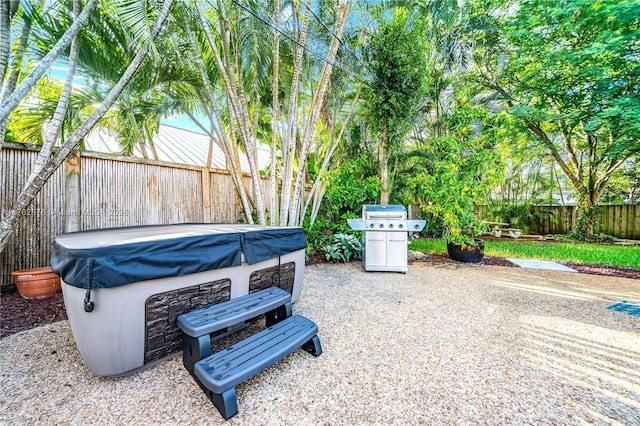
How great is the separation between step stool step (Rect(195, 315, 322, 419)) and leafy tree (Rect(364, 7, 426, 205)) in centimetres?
474

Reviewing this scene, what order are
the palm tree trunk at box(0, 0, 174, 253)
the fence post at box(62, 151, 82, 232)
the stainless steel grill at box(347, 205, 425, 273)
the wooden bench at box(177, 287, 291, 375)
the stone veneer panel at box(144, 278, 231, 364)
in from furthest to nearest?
1. the stainless steel grill at box(347, 205, 425, 273)
2. the fence post at box(62, 151, 82, 232)
3. the palm tree trunk at box(0, 0, 174, 253)
4. the stone veneer panel at box(144, 278, 231, 364)
5. the wooden bench at box(177, 287, 291, 375)

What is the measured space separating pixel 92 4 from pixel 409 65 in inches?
192

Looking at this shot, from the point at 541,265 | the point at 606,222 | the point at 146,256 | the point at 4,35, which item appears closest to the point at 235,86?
the point at 4,35

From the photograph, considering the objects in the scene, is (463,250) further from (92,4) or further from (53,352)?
(92,4)

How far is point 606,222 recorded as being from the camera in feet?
29.6

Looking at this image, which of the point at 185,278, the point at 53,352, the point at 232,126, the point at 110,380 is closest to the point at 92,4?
the point at 232,126

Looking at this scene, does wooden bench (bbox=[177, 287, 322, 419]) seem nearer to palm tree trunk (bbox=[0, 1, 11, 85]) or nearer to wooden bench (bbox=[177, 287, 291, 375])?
wooden bench (bbox=[177, 287, 291, 375])

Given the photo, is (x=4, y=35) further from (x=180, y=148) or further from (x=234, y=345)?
(x=180, y=148)

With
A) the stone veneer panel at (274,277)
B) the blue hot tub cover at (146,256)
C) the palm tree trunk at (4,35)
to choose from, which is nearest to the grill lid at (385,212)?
the stone veneer panel at (274,277)

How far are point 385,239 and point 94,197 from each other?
15.3 ft

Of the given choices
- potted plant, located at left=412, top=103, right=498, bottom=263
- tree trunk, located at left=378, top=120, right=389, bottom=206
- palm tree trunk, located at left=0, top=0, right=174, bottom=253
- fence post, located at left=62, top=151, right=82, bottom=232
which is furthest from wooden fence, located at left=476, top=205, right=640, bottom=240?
fence post, located at left=62, top=151, right=82, bottom=232

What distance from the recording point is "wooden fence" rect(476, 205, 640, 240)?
859cm

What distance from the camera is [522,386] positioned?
5.29 ft

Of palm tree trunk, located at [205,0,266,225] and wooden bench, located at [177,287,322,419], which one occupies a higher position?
palm tree trunk, located at [205,0,266,225]
